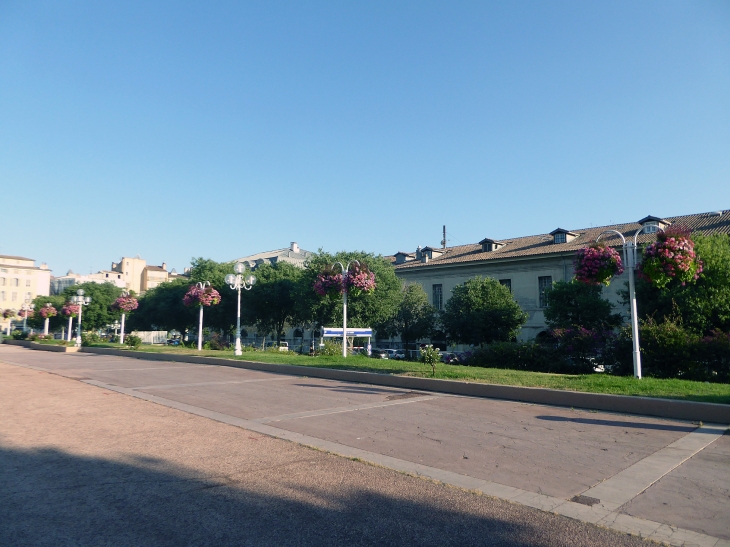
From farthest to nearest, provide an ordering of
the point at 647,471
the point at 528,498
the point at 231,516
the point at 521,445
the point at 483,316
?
the point at 483,316 < the point at 521,445 < the point at 647,471 < the point at 528,498 < the point at 231,516

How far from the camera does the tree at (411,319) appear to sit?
140 feet

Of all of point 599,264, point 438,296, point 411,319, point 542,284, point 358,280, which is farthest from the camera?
point 438,296

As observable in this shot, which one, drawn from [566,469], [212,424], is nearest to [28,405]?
[212,424]

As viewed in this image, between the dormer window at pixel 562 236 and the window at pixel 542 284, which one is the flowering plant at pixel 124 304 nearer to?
the window at pixel 542 284

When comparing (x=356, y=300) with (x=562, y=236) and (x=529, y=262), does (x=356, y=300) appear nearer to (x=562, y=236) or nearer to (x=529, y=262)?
(x=529, y=262)

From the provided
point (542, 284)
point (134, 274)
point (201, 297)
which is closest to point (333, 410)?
point (201, 297)

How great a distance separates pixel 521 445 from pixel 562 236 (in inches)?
1698

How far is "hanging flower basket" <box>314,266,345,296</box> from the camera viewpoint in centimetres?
2220

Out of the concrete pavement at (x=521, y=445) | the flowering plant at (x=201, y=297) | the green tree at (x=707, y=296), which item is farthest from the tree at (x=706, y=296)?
the flowering plant at (x=201, y=297)

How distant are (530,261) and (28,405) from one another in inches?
1666

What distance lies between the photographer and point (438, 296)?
5369cm

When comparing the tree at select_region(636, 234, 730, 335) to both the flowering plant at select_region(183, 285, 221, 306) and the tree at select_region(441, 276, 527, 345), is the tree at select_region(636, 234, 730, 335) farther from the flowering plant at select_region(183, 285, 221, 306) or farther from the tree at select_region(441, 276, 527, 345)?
the flowering plant at select_region(183, 285, 221, 306)

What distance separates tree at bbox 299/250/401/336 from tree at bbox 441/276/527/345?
Answer: 4724 mm

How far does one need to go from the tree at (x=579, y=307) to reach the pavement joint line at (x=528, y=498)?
28.7 metres
